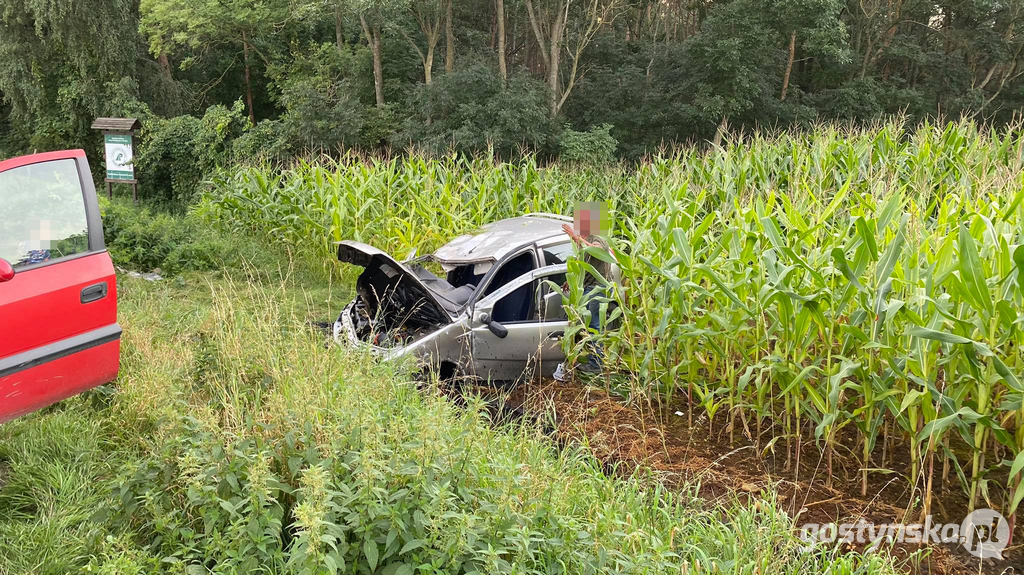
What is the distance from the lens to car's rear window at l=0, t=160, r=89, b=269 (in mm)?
3859

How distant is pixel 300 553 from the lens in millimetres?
2711

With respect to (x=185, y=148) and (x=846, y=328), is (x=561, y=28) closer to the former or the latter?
(x=185, y=148)

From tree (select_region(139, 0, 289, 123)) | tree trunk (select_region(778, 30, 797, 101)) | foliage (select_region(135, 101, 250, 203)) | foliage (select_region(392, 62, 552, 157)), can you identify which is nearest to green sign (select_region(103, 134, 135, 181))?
foliage (select_region(135, 101, 250, 203))

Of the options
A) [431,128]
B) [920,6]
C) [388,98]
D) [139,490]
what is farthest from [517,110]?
[139,490]

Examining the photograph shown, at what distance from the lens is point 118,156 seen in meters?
18.8

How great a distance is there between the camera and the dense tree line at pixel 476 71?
24.1 meters

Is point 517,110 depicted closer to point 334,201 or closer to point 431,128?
point 431,128

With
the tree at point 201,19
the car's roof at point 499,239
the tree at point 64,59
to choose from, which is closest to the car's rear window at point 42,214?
the car's roof at point 499,239

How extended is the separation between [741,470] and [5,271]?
4462mm

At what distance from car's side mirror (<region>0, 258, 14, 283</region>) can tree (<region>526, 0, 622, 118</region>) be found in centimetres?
2326

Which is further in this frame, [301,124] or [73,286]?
[301,124]

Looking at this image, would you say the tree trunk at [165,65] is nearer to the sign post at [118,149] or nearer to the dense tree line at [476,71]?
the dense tree line at [476,71]

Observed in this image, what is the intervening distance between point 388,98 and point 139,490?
25111 millimetres

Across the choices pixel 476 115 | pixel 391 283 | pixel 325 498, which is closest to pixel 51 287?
pixel 325 498
